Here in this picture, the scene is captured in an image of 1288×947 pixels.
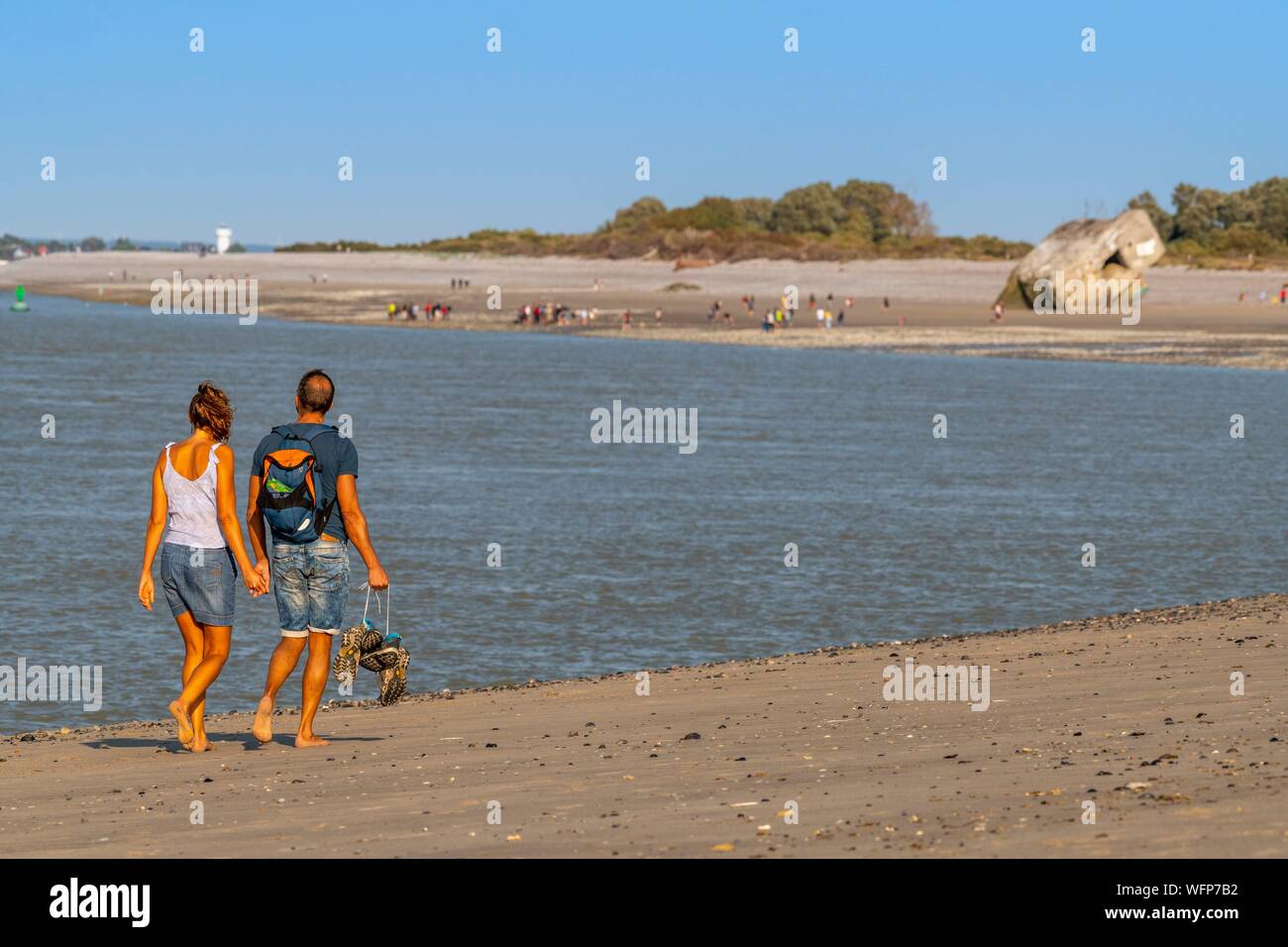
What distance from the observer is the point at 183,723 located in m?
9.28

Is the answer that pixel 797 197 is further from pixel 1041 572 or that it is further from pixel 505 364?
pixel 1041 572

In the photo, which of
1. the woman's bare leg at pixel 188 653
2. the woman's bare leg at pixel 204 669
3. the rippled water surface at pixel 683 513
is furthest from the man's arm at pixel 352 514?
the rippled water surface at pixel 683 513

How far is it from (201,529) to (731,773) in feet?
9.62

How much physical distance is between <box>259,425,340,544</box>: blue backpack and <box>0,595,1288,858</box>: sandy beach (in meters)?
1.19

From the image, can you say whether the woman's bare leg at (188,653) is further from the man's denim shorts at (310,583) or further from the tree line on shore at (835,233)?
Result: the tree line on shore at (835,233)

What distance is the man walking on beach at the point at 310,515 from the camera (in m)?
8.70

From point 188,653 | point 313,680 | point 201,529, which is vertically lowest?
point 313,680

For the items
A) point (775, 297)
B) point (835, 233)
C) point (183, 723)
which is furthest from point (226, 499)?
point (835, 233)

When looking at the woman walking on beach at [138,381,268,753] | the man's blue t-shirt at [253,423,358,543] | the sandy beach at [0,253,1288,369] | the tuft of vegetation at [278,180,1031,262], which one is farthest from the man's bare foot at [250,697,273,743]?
the tuft of vegetation at [278,180,1031,262]

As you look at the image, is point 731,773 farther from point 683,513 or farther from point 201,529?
point 683,513

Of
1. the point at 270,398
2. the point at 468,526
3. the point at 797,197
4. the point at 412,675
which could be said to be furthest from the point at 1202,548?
the point at 797,197

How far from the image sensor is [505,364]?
2173 inches

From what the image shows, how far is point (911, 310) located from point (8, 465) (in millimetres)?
61888

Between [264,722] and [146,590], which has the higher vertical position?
[146,590]
